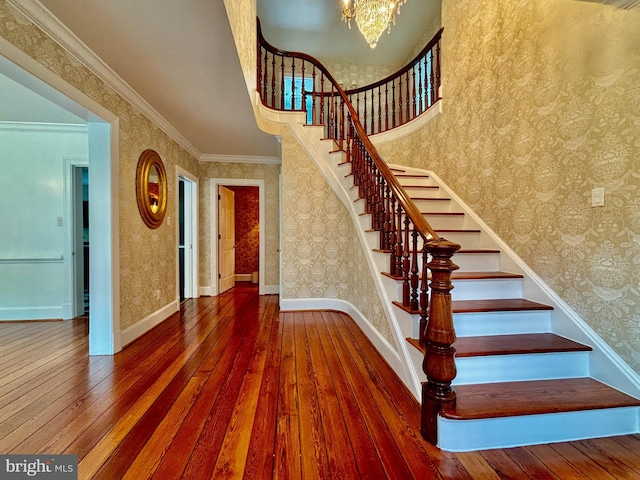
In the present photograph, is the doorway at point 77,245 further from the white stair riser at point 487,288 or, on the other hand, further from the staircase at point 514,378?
the white stair riser at point 487,288

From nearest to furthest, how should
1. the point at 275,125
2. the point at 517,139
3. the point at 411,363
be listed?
the point at 411,363, the point at 517,139, the point at 275,125

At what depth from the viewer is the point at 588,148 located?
1.73m

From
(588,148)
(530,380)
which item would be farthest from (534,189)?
(530,380)

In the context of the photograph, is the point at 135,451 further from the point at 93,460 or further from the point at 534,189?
the point at 534,189

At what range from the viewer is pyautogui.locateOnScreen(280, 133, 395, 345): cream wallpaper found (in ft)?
12.2

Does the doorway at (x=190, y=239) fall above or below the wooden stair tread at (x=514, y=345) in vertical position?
above

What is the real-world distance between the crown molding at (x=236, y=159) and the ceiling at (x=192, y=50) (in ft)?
0.32

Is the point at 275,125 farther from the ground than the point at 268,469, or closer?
farther from the ground

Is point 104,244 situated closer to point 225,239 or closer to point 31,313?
point 31,313

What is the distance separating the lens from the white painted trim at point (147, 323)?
2621mm

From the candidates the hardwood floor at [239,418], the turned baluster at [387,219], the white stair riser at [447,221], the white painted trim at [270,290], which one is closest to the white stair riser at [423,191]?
the white stair riser at [447,221]

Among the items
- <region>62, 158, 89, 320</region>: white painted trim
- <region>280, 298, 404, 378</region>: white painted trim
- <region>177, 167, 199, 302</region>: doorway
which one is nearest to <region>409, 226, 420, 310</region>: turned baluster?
<region>280, 298, 404, 378</region>: white painted trim

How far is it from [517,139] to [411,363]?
2.04 meters

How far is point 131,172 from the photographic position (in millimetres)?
2770
